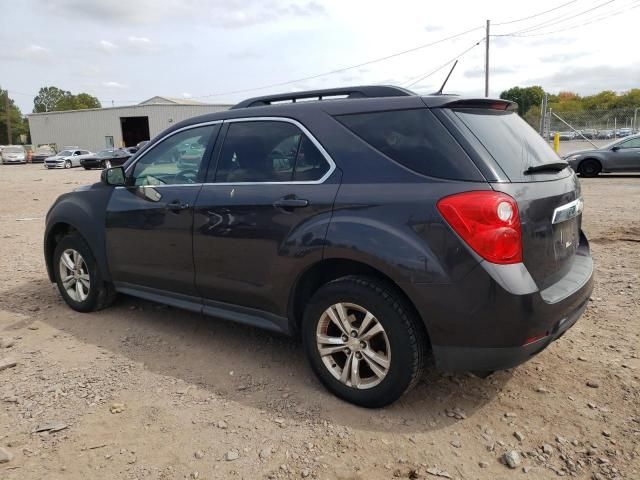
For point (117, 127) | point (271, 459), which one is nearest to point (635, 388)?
point (271, 459)

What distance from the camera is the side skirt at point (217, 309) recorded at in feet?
11.0

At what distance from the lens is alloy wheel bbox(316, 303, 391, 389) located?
2.85 m

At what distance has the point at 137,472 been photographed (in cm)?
250

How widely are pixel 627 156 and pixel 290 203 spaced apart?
1480 centimetres

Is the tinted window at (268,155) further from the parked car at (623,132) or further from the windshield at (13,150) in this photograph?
the windshield at (13,150)

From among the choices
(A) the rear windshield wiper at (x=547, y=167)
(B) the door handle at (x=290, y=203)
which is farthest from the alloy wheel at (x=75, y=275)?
(A) the rear windshield wiper at (x=547, y=167)

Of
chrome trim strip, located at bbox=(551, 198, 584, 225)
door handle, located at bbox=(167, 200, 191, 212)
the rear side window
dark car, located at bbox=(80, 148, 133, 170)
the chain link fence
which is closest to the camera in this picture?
the rear side window

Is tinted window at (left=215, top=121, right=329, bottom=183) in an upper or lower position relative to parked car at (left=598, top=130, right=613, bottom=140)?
lower

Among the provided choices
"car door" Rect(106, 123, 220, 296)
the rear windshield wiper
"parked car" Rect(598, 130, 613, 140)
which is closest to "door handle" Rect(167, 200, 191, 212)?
"car door" Rect(106, 123, 220, 296)

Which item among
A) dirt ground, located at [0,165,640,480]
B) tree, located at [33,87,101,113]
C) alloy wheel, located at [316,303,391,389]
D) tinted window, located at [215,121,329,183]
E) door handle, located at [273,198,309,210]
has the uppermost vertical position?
tree, located at [33,87,101,113]

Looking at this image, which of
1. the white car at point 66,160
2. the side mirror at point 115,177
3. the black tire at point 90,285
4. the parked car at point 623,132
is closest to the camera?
the side mirror at point 115,177

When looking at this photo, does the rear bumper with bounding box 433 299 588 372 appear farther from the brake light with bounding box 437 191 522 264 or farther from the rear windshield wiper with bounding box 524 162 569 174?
the rear windshield wiper with bounding box 524 162 569 174

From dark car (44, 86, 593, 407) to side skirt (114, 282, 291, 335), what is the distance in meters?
0.01

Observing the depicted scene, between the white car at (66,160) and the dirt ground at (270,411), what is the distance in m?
35.4
